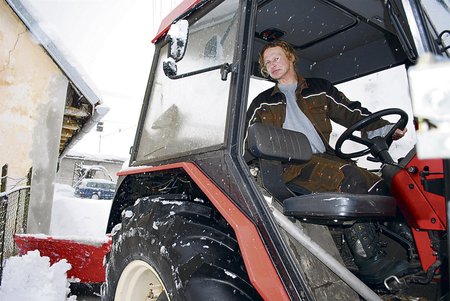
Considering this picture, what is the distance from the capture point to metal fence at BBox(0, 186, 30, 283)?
410 cm

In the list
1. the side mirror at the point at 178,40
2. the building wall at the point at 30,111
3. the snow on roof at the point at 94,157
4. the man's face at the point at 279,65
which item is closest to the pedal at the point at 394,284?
the side mirror at the point at 178,40

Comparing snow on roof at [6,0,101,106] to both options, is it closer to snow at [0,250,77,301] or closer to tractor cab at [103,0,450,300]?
snow at [0,250,77,301]

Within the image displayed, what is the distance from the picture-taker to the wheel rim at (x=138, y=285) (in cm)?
192

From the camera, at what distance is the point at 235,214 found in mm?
1491

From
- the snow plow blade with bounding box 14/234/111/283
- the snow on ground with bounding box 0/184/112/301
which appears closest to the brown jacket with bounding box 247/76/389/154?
the snow plow blade with bounding box 14/234/111/283

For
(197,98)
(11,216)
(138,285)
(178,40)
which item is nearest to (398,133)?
(197,98)

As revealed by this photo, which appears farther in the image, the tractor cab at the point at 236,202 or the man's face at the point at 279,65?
the man's face at the point at 279,65

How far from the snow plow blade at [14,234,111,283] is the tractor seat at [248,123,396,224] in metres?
2.43

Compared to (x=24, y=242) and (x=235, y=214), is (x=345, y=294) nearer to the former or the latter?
(x=235, y=214)

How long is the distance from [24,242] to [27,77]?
3.90 m

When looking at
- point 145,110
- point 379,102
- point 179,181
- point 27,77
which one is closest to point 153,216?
point 179,181

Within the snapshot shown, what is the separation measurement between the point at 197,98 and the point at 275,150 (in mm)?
500

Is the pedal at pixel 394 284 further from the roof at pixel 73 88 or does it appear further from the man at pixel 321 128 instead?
the roof at pixel 73 88

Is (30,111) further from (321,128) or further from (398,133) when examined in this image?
(398,133)
